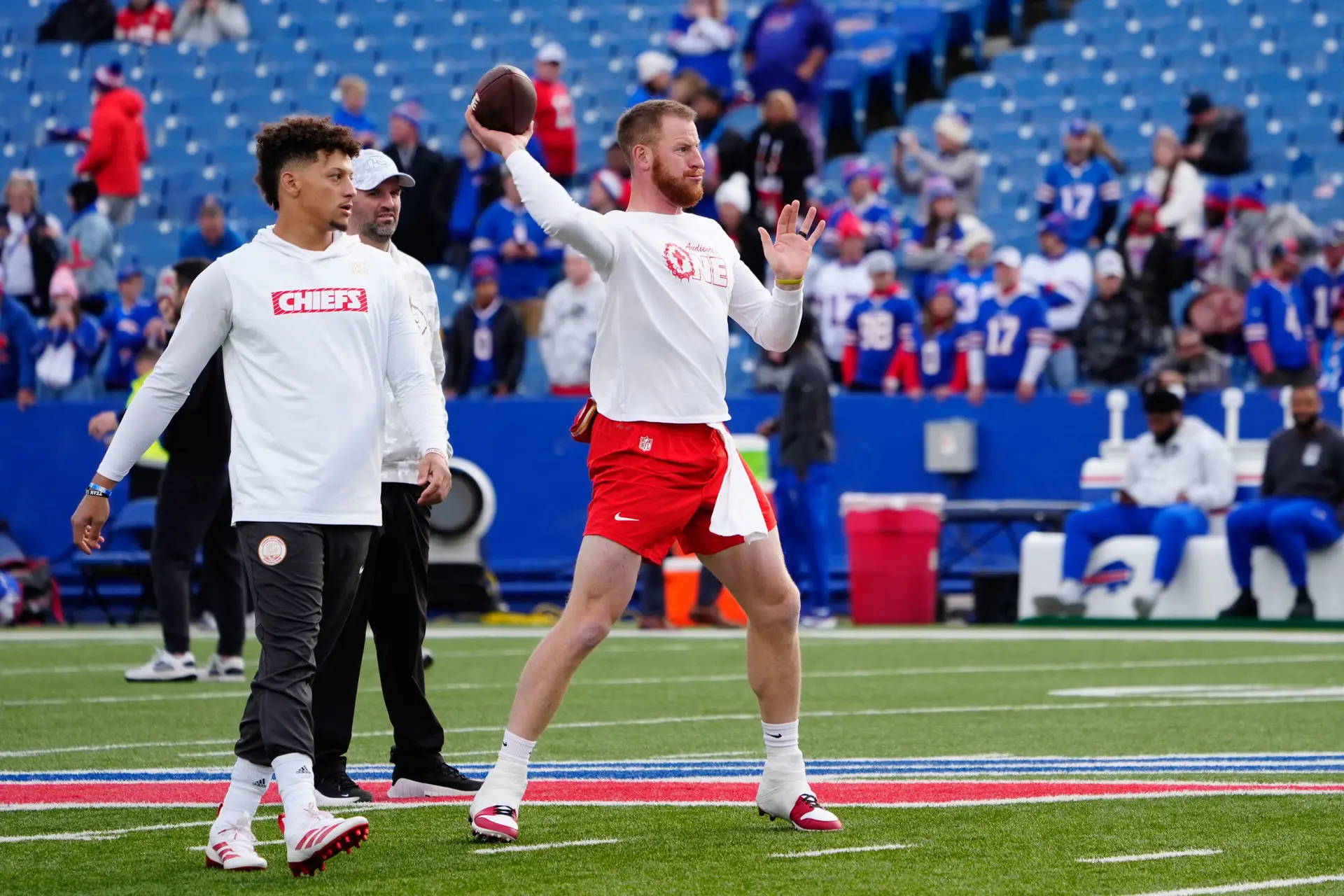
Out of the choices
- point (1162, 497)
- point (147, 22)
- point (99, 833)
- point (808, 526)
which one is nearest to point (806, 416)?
point (808, 526)

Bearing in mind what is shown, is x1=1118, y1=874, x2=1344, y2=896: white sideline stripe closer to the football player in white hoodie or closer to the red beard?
the red beard

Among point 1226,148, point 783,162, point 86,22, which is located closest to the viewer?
point 783,162

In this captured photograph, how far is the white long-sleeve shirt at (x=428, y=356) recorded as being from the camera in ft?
21.1

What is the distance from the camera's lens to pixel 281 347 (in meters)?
5.14

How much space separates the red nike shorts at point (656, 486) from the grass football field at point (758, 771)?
760mm

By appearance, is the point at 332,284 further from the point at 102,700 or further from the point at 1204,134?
the point at 1204,134

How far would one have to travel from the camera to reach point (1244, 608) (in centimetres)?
1529

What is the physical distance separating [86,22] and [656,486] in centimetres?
2166

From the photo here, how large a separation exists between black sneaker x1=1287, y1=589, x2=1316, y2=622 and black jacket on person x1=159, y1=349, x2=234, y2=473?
8023mm


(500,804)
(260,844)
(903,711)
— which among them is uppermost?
(500,804)

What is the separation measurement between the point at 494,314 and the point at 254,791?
1276 centimetres

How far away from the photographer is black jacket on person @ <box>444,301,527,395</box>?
1772cm

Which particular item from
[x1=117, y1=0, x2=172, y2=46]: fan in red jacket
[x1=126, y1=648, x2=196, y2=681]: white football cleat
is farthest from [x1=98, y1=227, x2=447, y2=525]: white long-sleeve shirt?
[x1=117, y1=0, x2=172, y2=46]: fan in red jacket

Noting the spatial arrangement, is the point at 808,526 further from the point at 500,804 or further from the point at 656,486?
the point at 500,804
